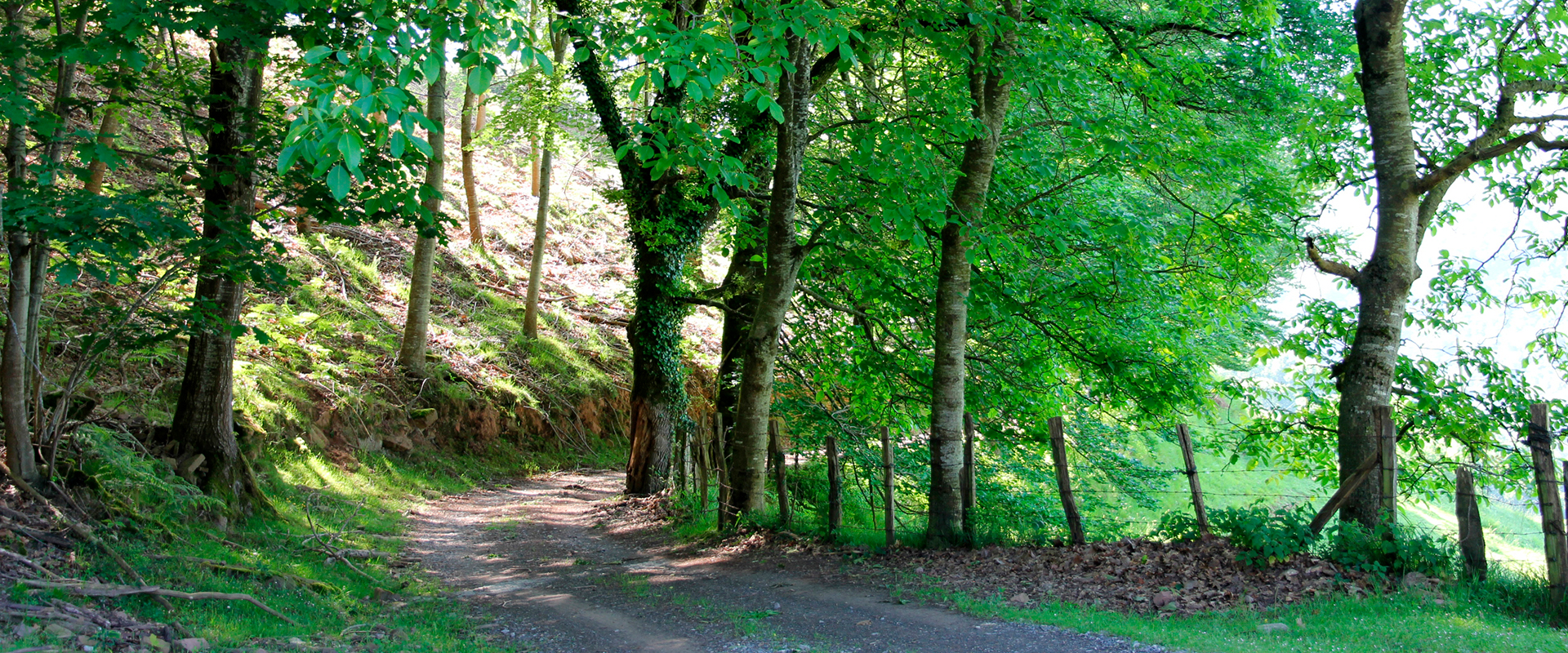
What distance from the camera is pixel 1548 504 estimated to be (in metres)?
6.04

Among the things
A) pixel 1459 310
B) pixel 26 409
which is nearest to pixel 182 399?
pixel 26 409

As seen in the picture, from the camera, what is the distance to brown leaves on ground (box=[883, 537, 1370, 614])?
6.54m

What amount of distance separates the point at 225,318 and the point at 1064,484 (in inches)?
317

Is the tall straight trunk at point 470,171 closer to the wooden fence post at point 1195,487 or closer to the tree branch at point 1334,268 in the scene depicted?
the wooden fence post at point 1195,487

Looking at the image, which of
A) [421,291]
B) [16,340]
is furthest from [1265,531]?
[421,291]

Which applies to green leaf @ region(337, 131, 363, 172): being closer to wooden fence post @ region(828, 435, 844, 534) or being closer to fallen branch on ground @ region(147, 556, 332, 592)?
fallen branch on ground @ region(147, 556, 332, 592)

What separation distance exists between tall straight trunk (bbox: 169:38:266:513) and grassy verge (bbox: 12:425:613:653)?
23.7 inches

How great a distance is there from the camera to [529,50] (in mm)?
4676

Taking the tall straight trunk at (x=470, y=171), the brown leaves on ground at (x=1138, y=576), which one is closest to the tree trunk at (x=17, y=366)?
the brown leaves on ground at (x=1138, y=576)

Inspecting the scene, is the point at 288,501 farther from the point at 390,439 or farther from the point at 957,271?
the point at 957,271

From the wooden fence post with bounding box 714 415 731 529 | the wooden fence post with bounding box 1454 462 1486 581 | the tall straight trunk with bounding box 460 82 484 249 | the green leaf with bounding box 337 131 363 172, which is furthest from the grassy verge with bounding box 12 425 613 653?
the tall straight trunk with bounding box 460 82 484 249

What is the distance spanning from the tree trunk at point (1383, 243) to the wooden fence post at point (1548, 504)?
1.17 metres

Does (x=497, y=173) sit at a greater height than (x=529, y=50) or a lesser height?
greater

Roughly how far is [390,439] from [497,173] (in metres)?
19.3
